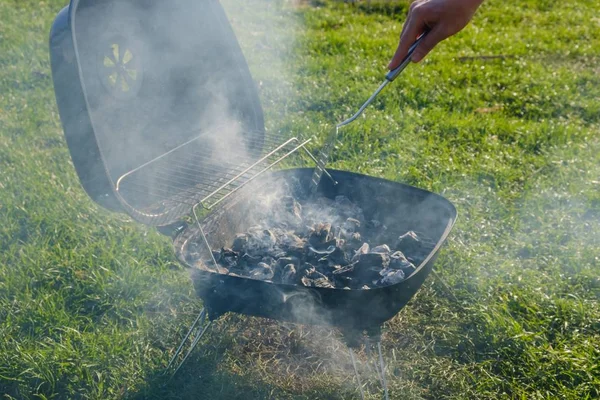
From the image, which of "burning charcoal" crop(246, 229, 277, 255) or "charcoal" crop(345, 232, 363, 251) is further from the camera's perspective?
"charcoal" crop(345, 232, 363, 251)

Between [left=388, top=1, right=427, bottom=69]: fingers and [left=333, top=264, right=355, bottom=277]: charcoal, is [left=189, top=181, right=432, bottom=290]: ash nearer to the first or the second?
[left=333, top=264, right=355, bottom=277]: charcoal

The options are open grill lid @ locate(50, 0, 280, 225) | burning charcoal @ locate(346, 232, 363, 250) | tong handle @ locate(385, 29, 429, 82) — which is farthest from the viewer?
burning charcoal @ locate(346, 232, 363, 250)

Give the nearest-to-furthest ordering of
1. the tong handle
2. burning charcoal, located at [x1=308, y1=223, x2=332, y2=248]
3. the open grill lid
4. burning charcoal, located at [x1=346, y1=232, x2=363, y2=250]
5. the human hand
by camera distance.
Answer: the human hand → the tong handle → the open grill lid → burning charcoal, located at [x1=308, y1=223, x2=332, y2=248] → burning charcoal, located at [x1=346, y1=232, x2=363, y2=250]

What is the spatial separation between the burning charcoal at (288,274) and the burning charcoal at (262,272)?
0.06 metres

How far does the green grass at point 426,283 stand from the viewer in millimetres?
2594

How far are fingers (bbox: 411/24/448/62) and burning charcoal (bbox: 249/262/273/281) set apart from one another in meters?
1.11

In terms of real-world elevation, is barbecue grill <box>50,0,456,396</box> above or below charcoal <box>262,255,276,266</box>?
above

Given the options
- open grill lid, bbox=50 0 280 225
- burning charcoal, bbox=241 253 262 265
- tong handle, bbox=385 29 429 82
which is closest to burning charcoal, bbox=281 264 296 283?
burning charcoal, bbox=241 253 262 265

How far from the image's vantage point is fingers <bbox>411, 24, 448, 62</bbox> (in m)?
2.27

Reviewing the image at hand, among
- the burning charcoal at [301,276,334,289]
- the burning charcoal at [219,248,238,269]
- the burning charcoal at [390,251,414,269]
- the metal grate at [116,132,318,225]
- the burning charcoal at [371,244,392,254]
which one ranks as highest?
the metal grate at [116,132,318,225]

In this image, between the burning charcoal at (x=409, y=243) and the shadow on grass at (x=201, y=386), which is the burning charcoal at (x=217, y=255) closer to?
the shadow on grass at (x=201, y=386)

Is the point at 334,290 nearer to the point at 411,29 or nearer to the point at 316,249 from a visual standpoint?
the point at 316,249

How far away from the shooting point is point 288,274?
7.88ft

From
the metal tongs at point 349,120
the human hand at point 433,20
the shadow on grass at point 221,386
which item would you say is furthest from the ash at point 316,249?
the human hand at point 433,20
